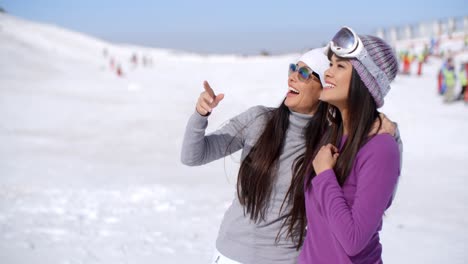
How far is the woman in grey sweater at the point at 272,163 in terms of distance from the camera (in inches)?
91.7

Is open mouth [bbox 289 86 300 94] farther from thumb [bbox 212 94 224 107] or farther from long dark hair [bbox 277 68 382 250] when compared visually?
thumb [bbox 212 94 224 107]

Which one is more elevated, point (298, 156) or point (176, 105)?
point (298, 156)

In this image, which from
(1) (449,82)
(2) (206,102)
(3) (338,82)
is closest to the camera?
(3) (338,82)

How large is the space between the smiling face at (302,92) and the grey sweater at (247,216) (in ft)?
0.23

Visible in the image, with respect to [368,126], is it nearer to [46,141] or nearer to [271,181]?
[271,181]

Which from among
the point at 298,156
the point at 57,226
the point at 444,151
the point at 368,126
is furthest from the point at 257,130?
the point at 444,151

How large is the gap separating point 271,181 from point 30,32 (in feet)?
180

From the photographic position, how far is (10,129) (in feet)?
43.0

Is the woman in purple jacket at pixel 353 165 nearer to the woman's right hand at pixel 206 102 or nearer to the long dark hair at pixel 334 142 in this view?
the long dark hair at pixel 334 142

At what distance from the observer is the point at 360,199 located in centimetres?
175

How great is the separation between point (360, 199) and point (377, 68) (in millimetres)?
552

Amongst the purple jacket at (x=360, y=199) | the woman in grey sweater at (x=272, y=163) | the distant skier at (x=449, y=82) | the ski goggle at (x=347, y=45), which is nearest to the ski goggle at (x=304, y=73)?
Result: the woman in grey sweater at (x=272, y=163)

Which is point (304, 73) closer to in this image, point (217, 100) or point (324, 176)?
point (217, 100)

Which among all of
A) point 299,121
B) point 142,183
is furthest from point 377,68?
point 142,183
